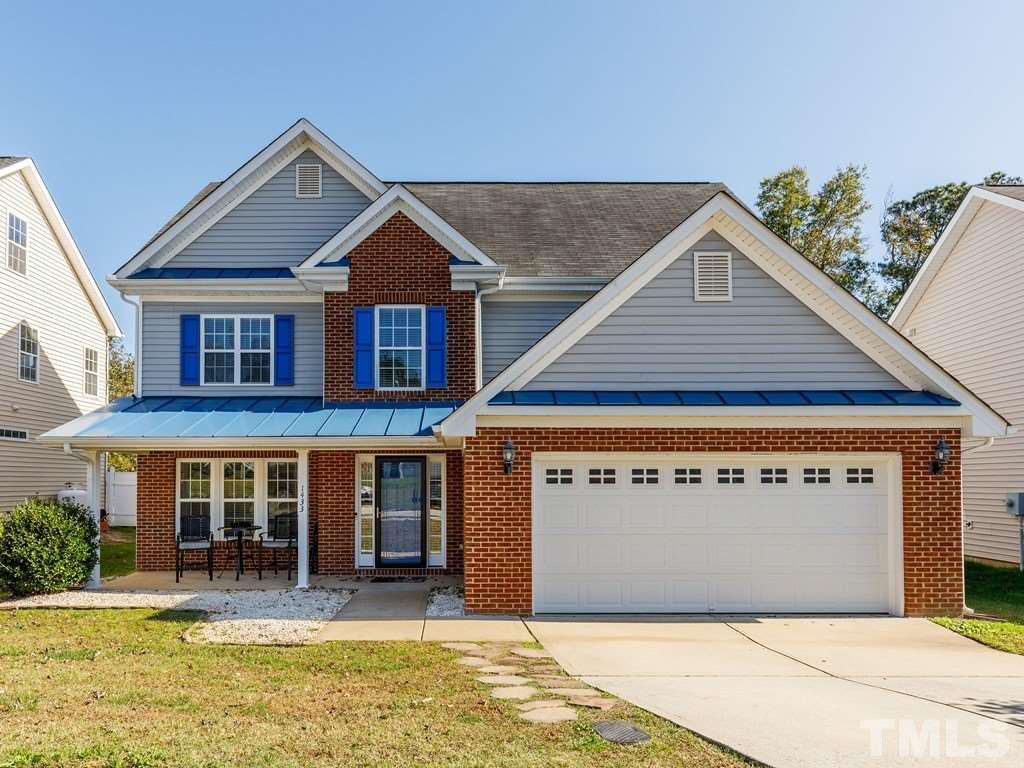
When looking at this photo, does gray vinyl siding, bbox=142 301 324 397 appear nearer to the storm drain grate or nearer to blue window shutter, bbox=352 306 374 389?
blue window shutter, bbox=352 306 374 389

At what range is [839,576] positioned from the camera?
37.5 feet

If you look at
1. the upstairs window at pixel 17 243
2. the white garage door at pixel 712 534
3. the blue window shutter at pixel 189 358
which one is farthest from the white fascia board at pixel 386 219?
the upstairs window at pixel 17 243

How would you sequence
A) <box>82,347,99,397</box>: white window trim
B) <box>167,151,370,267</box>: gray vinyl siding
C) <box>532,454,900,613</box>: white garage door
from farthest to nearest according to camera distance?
<box>82,347,99,397</box>: white window trim < <box>167,151,370,267</box>: gray vinyl siding < <box>532,454,900,613</box>: white garage door

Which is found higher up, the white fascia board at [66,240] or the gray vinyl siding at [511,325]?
the white fascia board at [66,240]

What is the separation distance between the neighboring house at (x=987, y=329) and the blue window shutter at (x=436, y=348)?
37.1 feet

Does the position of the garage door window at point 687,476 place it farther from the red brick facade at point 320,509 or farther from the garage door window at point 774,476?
the red brick facade at point 320,509

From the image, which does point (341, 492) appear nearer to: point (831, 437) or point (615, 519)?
point (615, 519)

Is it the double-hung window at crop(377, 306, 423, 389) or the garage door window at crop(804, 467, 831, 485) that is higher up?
the double-hung window at crop(377, 306, 423, 389)

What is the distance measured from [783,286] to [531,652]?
6.31 meters

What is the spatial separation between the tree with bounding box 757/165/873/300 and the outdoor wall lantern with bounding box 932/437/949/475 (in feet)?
74.6

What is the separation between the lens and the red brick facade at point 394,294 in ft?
48.8

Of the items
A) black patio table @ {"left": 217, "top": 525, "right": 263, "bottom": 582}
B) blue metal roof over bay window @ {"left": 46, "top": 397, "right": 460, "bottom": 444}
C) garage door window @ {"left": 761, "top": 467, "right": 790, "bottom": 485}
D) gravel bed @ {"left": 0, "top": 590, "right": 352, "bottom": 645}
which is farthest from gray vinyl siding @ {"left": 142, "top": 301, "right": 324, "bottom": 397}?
garage door window @ {"left": 761, "top": 467, "right": 790, "bottom": 485}

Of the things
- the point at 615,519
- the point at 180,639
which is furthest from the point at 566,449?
the point at 180,639

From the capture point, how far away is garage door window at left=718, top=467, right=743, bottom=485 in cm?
1154
